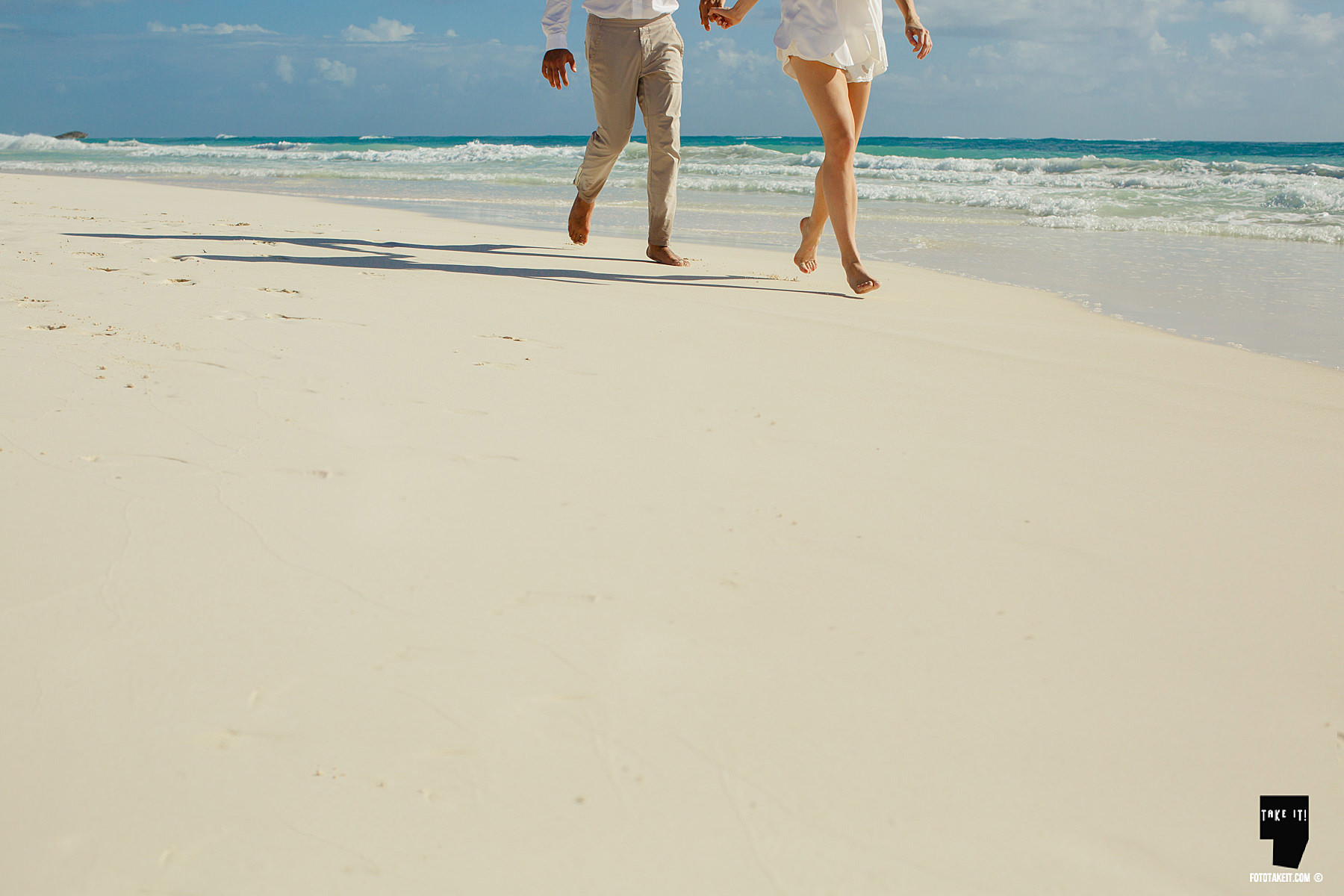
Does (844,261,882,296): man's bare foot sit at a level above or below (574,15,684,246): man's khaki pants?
below

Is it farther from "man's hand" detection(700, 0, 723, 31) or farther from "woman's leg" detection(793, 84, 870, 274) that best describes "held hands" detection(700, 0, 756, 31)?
"woman's leg" detection(793, 84, 870, 274)

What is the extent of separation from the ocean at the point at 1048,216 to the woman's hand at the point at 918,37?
1233 millimetres

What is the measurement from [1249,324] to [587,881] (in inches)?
142

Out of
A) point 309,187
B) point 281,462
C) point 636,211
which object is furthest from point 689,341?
point 309,187

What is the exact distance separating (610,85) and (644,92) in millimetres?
156

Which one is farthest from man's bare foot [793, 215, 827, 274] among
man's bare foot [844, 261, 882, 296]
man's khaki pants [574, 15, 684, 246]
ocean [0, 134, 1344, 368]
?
ocean [0, 134, 1344, 368]

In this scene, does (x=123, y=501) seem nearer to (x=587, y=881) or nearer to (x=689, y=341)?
(x=587, y=881)

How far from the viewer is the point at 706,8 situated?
143 inches

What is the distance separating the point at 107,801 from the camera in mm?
809

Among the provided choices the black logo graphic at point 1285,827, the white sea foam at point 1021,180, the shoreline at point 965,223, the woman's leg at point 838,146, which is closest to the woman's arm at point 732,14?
the woman's leg at point 838,146

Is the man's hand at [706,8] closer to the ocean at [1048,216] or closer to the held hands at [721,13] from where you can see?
the held hands at [721,13]

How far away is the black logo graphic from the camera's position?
84cm

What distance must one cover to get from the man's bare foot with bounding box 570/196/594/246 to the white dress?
4.64 feet

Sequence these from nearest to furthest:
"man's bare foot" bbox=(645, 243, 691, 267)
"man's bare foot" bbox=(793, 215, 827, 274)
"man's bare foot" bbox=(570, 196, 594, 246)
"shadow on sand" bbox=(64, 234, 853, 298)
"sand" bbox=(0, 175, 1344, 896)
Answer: "sand" bbox=(0, 175, 1344, 896)
"shadow on sand" bbox=(64, 234, 853, 298)
"man's bare foot" bbox=(793, 215, 827, 274)
"man's bare foot" bbox=(645, 243, 691, 267)
"man's bare foot" bbox=(570, 196, 594, 246)
